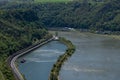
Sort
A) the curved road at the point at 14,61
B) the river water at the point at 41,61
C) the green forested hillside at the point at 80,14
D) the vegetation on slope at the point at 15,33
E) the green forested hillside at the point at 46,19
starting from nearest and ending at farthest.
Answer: the curved road at the point at 14,61 → the river water at the point at 41,61 → the vegetation on slope at the point at 15,33 → the green forested hillside at the point at 46,19 → the green forested hillside at the point at 80,14

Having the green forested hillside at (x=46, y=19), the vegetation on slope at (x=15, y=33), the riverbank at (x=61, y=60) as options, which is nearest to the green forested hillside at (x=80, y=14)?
the green forested hillside at (x=46, y=19)

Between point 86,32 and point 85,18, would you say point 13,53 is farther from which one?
point 85,18

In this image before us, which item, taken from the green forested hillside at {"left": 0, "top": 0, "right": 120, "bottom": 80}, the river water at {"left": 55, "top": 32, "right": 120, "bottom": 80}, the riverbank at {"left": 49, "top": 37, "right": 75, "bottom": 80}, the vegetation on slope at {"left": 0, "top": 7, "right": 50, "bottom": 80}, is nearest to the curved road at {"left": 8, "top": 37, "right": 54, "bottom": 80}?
the vegetation on slope at {"left": 0, "top": 7, "right": 50, "bottom": 80}

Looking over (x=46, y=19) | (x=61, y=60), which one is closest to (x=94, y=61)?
(x=61, y=60)

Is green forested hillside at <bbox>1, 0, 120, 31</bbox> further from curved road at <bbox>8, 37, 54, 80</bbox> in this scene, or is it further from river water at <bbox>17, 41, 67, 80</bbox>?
curved road at <bbox>8, 37, 54, 80</bbox>

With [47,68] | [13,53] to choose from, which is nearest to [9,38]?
[13,53]

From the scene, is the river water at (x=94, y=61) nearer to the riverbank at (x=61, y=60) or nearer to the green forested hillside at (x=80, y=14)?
the riverbank at (x=61, y=60)
